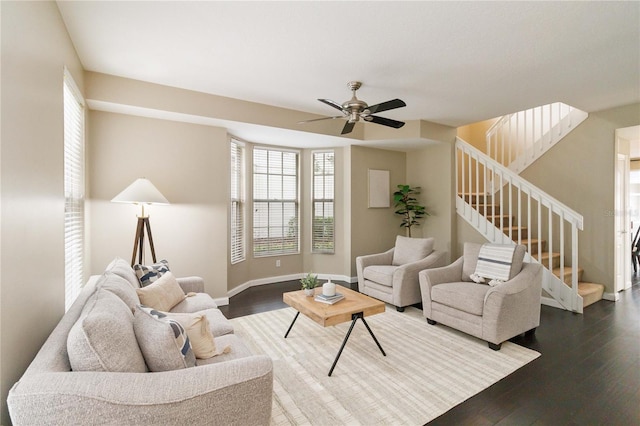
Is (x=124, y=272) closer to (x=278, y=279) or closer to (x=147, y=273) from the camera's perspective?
(x=147, y=273)

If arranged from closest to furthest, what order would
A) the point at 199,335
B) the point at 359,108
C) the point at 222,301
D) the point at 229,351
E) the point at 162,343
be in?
the point at 162,343, the point at 199,335, the point at 229,351, the point at 359,108, the point at 222,301

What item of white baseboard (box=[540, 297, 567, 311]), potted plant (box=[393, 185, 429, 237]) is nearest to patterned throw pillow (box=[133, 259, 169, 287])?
potted plant (box=[393, 185, 429, 237])

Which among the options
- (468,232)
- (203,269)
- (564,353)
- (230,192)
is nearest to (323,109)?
(230,192)

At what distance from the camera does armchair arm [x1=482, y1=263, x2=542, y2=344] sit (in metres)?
2.78

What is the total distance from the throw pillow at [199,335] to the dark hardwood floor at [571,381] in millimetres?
1467

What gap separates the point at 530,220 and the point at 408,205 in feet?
6.34

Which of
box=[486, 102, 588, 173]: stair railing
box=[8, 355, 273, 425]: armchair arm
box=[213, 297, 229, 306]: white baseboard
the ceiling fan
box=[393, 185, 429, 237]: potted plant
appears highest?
box=[486, 102, 588, 173]: stair railing

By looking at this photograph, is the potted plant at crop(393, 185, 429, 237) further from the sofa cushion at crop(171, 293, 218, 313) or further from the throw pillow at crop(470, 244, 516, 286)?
the sofa cushion at crop(171, 293, 218, 313)

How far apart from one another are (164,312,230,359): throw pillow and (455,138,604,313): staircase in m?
4.33

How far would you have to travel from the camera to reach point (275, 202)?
5.54m

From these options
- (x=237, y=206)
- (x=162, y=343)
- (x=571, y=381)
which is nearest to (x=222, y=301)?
(x=237, y=206)

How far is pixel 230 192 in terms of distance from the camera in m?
4.74

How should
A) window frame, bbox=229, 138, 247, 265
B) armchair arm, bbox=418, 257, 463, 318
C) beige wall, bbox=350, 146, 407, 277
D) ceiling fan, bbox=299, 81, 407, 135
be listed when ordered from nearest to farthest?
ceiling fan, bbox=299, 81, 407, 135
armchair arm, bbox=418, 257, 463, 318
window frame, bbox=229, 138, 247, 265
beige wall, bbox=350, 146, 407, 277

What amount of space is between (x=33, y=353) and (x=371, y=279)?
3.51m
